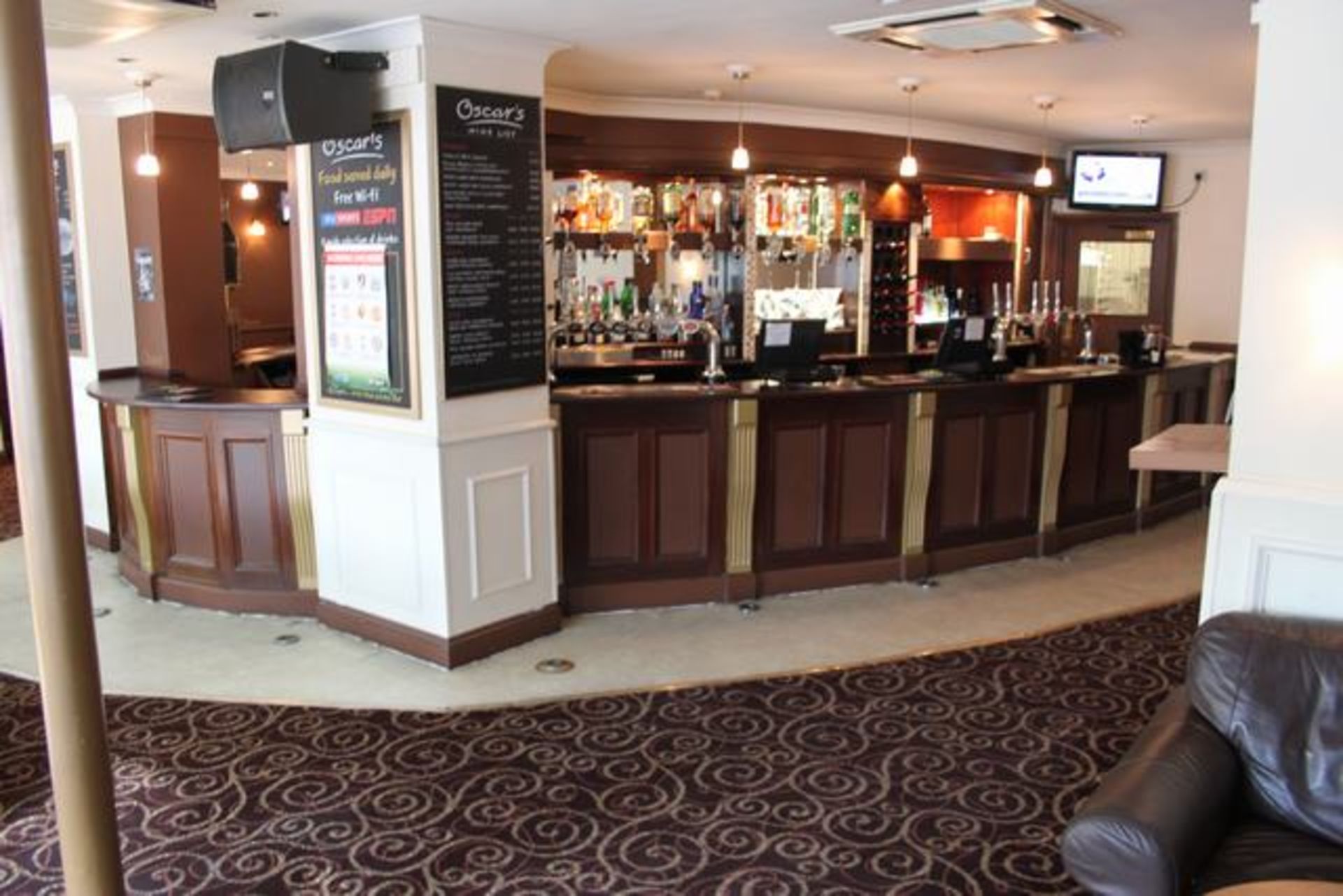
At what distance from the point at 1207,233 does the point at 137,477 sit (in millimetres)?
8533

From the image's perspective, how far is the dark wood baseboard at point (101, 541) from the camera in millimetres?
6645

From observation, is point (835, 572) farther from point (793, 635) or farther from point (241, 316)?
point (241, 316)

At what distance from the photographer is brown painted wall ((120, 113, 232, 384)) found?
637 centimetres

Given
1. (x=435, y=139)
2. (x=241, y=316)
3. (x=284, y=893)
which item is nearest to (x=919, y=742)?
(x=284, y=893)

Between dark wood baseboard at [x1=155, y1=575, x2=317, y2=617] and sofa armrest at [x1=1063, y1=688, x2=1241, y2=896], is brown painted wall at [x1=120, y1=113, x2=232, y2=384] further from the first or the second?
sofa armrest at [x1=1063, y1=688, x2=1241, y2=896]

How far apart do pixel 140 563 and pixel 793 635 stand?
347cm

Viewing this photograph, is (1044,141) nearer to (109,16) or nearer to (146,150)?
(146,150)

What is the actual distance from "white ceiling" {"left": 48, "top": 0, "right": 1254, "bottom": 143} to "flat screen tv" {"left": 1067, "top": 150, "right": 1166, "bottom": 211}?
3.93 ft

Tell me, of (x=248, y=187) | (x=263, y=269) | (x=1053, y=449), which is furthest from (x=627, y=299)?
(x=263, y=269)

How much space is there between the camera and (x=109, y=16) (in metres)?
4.01

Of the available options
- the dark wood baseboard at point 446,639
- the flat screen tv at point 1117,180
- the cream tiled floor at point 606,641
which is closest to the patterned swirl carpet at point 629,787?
the cream tiled floor at point 606,641

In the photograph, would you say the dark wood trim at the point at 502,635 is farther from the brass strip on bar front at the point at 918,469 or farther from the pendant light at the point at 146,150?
the pendant light at the point at 146,150

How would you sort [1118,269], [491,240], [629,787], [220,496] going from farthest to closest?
1. [1118,269]
2. [220,496]
3. [491,240]
4. [629,787]

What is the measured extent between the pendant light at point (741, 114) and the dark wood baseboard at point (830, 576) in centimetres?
242
